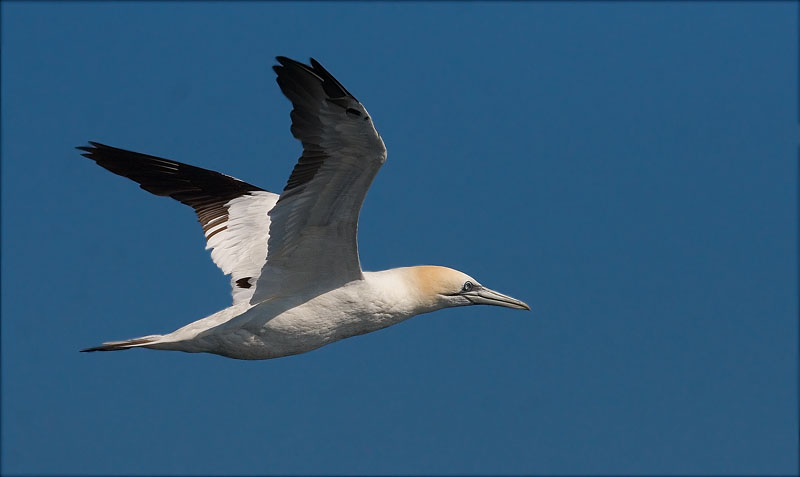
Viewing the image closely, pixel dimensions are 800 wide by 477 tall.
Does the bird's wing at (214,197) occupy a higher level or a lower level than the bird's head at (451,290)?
higher

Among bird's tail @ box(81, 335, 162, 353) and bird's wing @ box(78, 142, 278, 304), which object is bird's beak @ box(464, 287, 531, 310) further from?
bird's tail @ box(81, 335, 162, 353)

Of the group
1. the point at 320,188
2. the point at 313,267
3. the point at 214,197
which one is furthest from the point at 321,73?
the point at 214,197

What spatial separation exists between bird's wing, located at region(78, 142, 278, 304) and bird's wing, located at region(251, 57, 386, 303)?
1.63 meters

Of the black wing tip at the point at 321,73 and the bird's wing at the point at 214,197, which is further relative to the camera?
the bird's wing at the point at 214,197

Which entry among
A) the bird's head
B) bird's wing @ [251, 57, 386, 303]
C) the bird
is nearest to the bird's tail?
the bird

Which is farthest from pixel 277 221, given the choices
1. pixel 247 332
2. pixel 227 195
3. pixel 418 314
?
pixel 227 195

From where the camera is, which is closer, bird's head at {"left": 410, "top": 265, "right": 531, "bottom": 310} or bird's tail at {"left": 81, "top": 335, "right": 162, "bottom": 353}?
bird's tail at {"left": 81, "top": 335, "right": 162, "bottom": 353}

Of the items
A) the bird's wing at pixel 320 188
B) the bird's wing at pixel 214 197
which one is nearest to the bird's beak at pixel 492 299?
the bird's wing at pixel 320 188

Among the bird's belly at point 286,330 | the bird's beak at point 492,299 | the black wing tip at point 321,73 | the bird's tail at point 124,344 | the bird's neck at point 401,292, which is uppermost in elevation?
the black wing tip at point 321,73

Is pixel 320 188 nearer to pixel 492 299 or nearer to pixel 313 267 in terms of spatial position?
pixel 313 267

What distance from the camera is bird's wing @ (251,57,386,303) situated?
310 inches

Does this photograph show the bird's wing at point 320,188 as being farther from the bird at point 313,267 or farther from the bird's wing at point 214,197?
the bird's wing at point 214,197

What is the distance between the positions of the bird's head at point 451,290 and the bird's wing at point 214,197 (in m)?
2.08

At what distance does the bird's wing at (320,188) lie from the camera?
7875 mm
